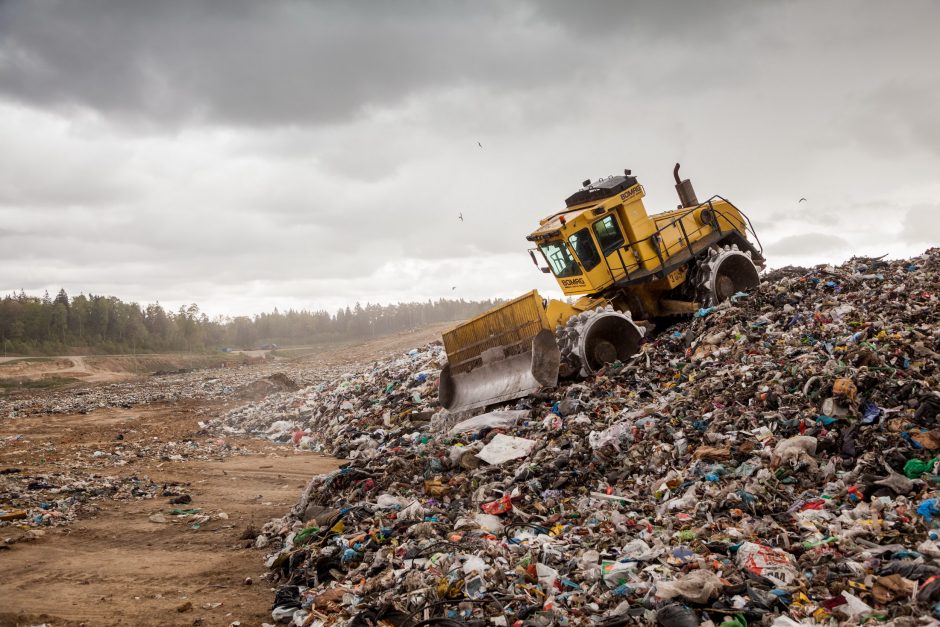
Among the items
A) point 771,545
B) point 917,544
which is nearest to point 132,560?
point 771,545

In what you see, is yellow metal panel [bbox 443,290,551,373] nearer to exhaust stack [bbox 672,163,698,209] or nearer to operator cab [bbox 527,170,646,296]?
operator cab [bbox 527,170,646,296]

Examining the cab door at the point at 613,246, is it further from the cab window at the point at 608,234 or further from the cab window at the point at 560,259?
the cab window at the point at 560,259

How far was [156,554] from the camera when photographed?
17.5ft

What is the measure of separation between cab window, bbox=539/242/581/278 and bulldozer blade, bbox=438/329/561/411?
212 cm

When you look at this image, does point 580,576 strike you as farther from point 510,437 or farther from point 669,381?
Result: point 669,381

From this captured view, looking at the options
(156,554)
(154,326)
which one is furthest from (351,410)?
(154,326)

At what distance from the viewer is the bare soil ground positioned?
415 centimetres

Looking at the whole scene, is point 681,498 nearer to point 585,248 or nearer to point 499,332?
point 499,332

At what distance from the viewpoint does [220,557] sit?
5.23 metres

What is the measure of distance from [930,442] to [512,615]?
3288 mm

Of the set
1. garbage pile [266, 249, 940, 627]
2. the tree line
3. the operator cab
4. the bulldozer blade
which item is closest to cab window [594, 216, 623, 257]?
the operator cab

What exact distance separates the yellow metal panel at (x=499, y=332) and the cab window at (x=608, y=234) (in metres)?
1.92

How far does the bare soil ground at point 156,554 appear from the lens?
13.6ft

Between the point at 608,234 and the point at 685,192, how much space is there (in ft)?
10.4
